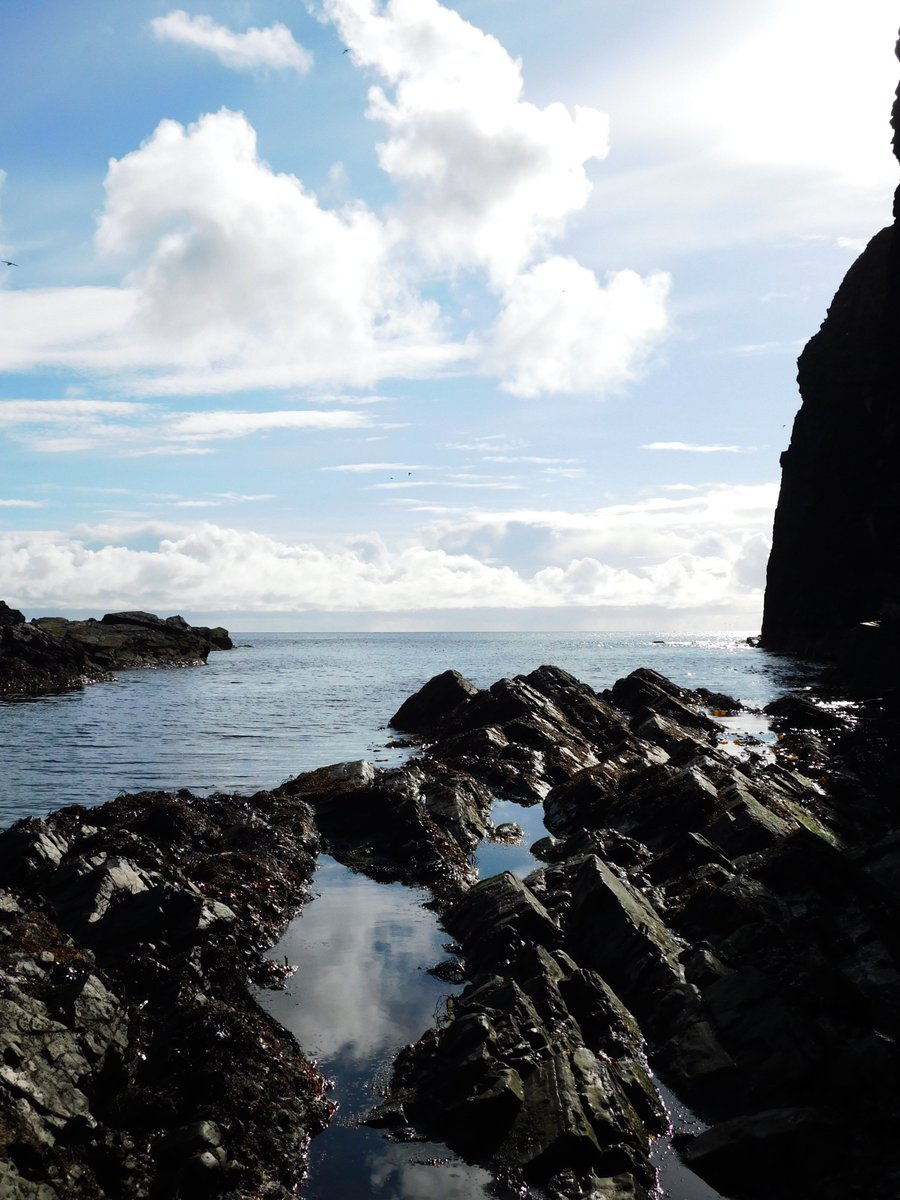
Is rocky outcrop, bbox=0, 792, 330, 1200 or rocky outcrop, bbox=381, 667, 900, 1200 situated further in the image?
rocky outcrop, bbox=381, 667, 900, 1200

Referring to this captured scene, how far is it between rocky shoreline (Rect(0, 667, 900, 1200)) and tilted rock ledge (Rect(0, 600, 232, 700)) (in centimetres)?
5673

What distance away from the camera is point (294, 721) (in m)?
49.9

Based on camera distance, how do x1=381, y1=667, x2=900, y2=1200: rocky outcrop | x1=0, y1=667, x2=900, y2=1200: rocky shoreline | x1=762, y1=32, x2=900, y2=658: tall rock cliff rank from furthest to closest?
x1=762, y1=32, x2=900, y2=658: tall rock cliff < x1=381, y1=667, x2=900, y2=1200: rocky outcrop < x1=0, y1=667, x2=900, y2=1200: rocky shoreline

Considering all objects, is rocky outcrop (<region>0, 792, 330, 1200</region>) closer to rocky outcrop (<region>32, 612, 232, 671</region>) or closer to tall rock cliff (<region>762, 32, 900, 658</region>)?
tall rock cliff (<region>762, 32, 900, 658</region>)

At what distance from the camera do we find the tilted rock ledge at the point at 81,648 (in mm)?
73125

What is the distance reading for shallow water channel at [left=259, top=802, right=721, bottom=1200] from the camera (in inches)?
336

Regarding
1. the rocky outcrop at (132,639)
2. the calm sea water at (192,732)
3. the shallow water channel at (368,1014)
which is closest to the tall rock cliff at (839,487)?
the calm sea water at (192,732)

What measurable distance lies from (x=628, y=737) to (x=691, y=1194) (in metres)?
26.6

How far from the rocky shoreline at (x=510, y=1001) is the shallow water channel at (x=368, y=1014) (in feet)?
0.90

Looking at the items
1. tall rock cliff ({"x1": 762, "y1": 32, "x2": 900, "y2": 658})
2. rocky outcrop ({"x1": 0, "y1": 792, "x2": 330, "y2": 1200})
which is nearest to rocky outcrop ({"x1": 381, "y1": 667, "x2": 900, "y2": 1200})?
rocky outcrop ({"x1": 0, "y1": 792, "x2": 330, "y2": 1200})

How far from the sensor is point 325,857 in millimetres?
20672

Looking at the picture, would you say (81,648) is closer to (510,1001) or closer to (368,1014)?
(368,1014)

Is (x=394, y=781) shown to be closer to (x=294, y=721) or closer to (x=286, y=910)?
(x=286, y=910)

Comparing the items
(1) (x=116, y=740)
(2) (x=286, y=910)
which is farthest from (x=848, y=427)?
(2) (x=286, y=910)
